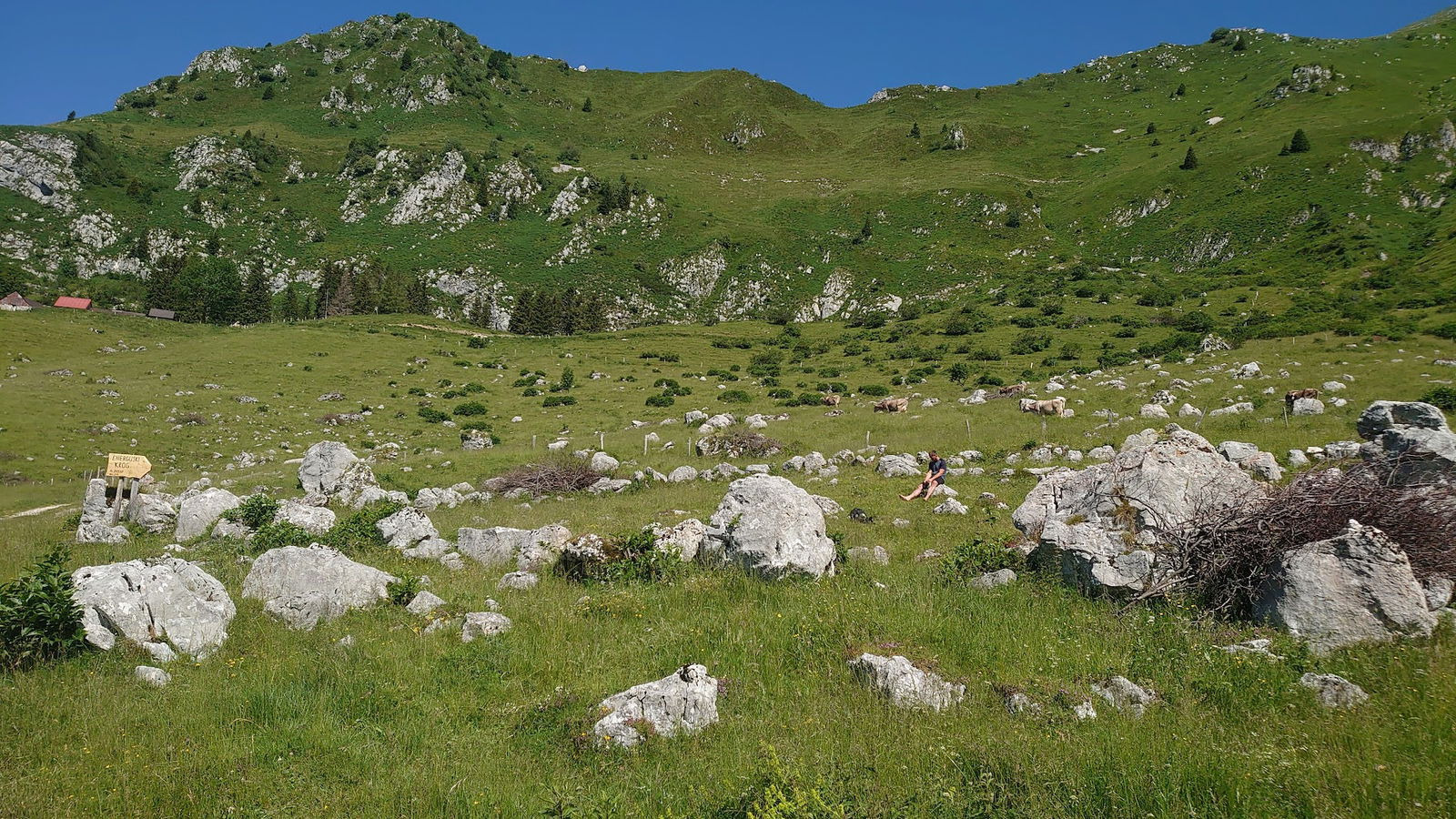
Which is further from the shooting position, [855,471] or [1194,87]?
[1194,87]

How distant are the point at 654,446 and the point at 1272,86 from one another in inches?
7348

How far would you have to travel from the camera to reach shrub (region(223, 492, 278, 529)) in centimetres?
1681

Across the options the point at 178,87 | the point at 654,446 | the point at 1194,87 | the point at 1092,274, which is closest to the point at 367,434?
the point at 654,446

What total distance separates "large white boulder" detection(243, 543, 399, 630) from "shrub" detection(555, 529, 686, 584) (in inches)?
126

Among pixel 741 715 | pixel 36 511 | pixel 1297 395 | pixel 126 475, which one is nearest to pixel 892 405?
pixel 1297 395

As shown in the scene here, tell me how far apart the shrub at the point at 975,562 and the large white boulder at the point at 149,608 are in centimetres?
1127

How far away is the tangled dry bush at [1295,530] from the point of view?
737 centimetres

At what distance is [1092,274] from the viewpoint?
77.7m

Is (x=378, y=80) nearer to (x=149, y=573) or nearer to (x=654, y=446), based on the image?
(x=654, y=446)

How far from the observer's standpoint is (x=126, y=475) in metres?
18.1

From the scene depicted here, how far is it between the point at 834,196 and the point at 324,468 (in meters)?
136

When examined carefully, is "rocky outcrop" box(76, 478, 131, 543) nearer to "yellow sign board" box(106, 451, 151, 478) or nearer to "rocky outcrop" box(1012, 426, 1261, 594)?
"yellow sign board" box(106, 451, 151, 478)

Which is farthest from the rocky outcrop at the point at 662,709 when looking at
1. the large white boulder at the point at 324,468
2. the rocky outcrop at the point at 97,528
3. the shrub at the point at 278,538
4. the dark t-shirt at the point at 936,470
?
the large white boulder at the point at 324,468

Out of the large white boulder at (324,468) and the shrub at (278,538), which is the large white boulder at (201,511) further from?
the large white boulder at (324,468)
